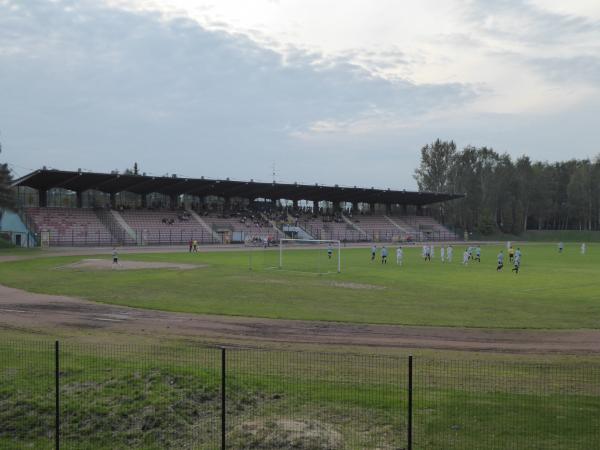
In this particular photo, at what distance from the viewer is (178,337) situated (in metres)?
18.1

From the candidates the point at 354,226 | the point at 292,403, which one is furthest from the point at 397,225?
the point at 292,403

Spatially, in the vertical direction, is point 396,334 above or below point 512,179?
below

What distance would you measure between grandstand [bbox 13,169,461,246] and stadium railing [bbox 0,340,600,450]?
64281 mm

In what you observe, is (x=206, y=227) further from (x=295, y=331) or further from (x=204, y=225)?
(x=295, y=331)

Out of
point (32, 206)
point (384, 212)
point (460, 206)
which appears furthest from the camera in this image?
point (460, 206)

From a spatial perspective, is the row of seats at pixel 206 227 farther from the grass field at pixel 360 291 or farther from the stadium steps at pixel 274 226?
the grass field at pixel 360 291

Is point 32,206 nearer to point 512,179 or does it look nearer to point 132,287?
point 132,287

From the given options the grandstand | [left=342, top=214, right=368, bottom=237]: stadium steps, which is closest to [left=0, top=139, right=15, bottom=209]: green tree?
the grandstand

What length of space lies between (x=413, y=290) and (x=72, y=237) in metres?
55.7

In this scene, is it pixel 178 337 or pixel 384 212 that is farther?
pixel 384 212

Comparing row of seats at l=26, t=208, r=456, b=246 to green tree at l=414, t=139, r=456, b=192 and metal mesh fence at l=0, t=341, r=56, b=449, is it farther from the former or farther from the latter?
metal mesh fence at l=0, t=341, r=56, b=449

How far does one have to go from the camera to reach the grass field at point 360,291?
74.7ft

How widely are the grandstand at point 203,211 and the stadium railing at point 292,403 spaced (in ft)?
211

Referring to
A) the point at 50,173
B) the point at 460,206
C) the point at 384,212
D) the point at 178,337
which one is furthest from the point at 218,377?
the point at 460,206
